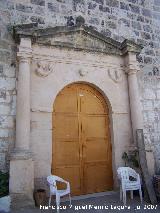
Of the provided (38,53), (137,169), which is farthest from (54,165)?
(38,53)

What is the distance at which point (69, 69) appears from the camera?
5426mm

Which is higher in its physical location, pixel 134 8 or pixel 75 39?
pixel 134 8

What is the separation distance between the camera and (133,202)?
15.1 ft

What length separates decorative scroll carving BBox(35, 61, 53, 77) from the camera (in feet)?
16.8

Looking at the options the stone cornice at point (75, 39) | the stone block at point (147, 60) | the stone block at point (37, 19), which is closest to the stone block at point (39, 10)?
the stone block at point (37, 19)

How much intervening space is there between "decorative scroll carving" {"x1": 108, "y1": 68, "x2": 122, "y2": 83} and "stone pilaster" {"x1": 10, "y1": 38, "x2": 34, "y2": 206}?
1.91m

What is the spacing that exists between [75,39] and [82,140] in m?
2.25

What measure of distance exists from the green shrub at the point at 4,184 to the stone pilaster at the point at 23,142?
0.13 metres

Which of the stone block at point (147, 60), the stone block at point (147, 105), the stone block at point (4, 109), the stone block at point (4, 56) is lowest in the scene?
the stone block at point (4, 109)

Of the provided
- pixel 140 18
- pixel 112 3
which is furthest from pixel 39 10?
pixel 140 18

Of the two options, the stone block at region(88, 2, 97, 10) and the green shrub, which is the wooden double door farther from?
the stone block at region(88, 2, 97, 10)

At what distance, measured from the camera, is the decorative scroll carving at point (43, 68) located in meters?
5.11

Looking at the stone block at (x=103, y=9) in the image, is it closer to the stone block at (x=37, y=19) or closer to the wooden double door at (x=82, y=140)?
the stone block at (x=37, y=19)

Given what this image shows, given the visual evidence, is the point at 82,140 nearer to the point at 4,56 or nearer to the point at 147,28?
the point at 4,56
